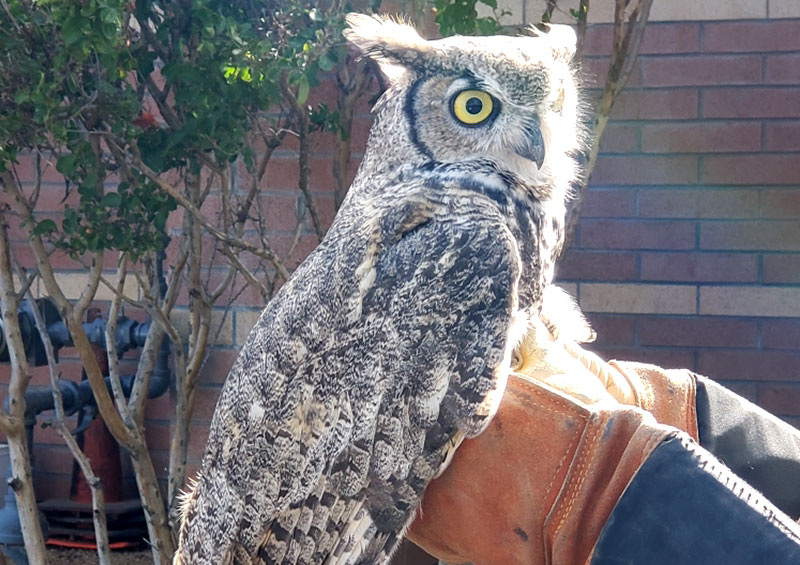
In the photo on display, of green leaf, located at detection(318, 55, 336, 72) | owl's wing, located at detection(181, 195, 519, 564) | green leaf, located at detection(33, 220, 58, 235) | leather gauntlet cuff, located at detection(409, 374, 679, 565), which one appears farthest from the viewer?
green leaf, located at detection(33, 220, 58, 235)

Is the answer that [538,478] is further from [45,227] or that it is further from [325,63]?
[45,227]

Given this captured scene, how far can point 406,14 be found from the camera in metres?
3.17

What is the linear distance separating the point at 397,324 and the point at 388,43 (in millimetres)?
735

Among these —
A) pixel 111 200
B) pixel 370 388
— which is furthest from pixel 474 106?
pixel 111 200

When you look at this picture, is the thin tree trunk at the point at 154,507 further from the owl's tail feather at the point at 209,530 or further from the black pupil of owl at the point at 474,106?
the black pupil of owl at the point at 474,106

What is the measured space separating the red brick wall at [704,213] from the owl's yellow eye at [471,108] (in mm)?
1920

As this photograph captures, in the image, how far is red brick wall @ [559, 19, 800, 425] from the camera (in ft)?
12.4

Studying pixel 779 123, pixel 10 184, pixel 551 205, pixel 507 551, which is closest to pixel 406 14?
pixel 551 205

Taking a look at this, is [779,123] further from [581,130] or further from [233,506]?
[233,506]

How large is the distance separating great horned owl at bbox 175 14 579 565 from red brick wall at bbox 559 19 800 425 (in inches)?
69.9

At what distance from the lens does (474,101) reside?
2082 mm

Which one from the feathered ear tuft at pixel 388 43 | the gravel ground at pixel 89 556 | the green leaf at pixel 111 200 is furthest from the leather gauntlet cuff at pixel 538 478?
the gravel ground at pixel 89 556

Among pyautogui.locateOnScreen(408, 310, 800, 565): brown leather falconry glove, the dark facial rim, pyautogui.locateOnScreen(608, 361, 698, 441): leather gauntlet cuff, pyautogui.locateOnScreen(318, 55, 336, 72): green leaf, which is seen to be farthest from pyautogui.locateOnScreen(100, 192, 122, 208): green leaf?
pyautogui.locateOnScreen(608, 361, 698, 441): leather gauntlet cuff

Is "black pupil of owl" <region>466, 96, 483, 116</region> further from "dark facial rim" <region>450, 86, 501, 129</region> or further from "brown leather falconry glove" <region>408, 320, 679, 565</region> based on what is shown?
"brown leather falconry glove" <region>408, 320, 679, 565</region>
